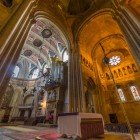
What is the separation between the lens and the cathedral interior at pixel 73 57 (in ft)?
22.0

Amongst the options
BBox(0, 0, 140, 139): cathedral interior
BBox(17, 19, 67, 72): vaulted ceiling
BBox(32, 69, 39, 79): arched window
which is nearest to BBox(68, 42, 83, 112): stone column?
BBox(0, 0, 140, 139): cathedral interior

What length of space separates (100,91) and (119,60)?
6159 mm

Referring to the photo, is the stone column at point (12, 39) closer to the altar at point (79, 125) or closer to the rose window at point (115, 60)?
the altar at point (79, 125)

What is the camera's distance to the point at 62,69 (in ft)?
44.7

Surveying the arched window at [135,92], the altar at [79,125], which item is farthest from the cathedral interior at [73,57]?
the altar at [79,125]

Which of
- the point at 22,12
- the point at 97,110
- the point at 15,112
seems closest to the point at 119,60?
the point at 97,110

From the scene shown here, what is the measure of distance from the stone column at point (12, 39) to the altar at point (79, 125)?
2849 millimetres

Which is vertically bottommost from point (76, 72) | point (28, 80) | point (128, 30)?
point (76, 72)

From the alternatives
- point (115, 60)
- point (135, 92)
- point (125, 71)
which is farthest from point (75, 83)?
point (115, 60)

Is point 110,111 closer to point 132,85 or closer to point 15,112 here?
point 132,85

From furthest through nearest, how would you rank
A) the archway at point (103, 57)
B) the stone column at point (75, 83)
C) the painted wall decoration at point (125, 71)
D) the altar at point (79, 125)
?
the painted wall decoration at point (125, 71)
the archway at point (103, 57)
the stone column at point (75, 83)
the altar at point (79, 125)

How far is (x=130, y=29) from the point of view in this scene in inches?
289

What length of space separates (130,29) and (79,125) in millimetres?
6376

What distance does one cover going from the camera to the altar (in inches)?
176
